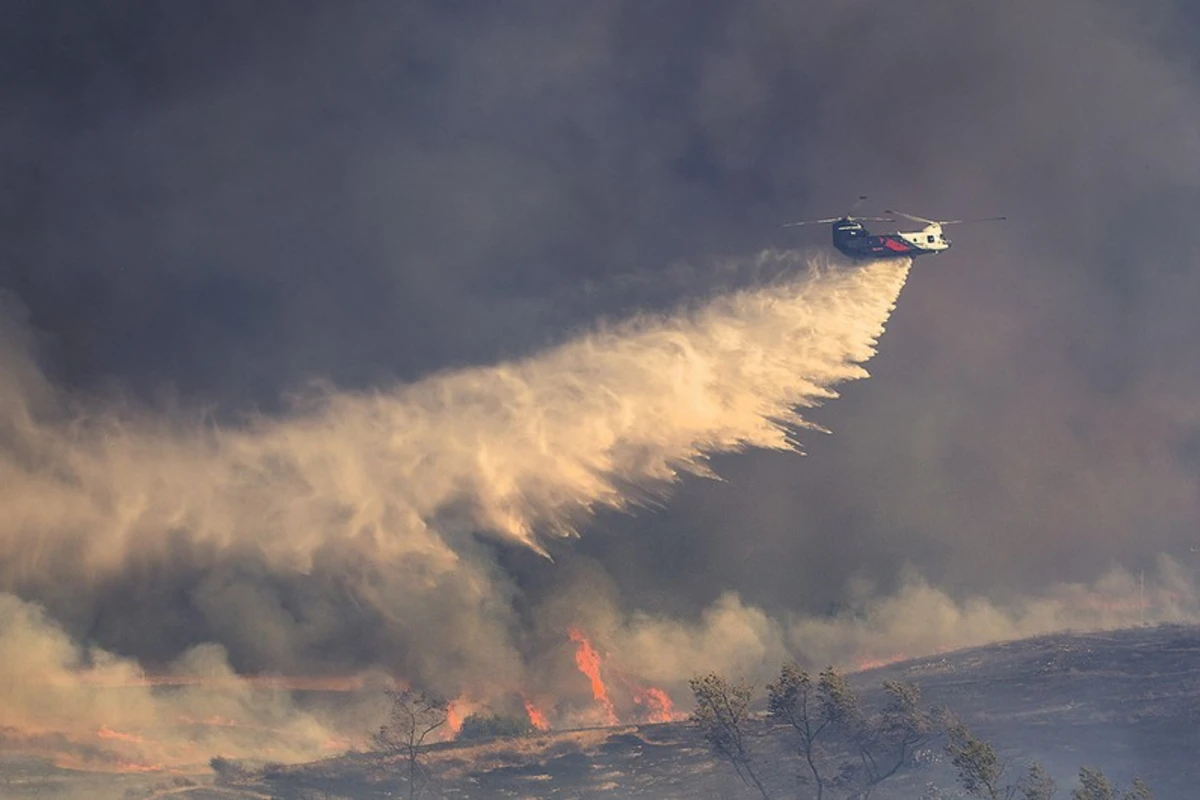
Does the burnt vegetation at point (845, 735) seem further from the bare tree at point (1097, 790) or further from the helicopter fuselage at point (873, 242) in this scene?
the helicopter fuselage at point (873, 242)

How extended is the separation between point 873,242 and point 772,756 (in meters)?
45.2

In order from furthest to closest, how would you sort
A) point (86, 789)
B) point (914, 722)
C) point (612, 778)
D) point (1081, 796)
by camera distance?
point (612, 778), point (86, 789), point (914, 722), point (1081, 796)

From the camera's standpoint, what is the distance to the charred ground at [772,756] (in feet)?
294

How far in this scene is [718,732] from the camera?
276 ft

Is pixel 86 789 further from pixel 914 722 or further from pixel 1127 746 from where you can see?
pixel 1127 746

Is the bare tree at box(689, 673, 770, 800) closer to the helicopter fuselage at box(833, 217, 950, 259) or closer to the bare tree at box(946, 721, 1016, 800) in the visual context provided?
the bare tree at box(946, 721, 1016, 800)

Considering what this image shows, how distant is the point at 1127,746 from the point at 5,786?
89.6 meters

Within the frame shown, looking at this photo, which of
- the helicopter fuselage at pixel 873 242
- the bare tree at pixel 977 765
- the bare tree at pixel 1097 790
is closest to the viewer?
the bare tree at pixel 1097 790

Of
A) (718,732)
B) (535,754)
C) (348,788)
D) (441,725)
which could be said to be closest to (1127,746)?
(718,732)

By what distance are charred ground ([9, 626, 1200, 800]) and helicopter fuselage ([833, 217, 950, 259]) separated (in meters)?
41.1

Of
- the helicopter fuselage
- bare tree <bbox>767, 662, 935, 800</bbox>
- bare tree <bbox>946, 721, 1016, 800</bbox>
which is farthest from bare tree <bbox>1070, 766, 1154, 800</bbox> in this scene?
the helicopter fuselage

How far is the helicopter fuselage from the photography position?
80625 mm

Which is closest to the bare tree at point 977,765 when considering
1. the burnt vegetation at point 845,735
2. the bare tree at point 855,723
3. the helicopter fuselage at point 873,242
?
the burnt vegetation at point 845,735

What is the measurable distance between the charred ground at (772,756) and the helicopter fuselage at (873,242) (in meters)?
41.1
